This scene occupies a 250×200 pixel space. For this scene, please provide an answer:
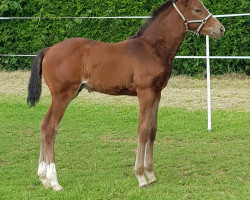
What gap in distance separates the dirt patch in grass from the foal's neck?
4.72 metres

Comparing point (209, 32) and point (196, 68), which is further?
point (196, 68)

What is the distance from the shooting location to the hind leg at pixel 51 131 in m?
5.84

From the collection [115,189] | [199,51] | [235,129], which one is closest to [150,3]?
[199,51]

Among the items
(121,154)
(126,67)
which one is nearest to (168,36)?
(126,67)

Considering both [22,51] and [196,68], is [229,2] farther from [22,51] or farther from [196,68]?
[22,51]

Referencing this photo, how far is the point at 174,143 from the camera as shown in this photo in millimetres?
8125

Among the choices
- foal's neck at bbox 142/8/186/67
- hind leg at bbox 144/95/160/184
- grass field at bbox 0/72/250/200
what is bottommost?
grass field at bbox 0/72/250/200

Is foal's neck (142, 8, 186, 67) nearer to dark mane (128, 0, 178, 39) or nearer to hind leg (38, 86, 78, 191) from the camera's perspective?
dark mane (128, 0, 178, 39)

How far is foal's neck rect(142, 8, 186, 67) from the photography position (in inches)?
233

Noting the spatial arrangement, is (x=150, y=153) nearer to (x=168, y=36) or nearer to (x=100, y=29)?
(x=168, y=36)

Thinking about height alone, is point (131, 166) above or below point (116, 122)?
above

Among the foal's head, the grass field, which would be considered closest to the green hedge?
the grass field

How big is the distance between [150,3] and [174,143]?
6112 millimetres

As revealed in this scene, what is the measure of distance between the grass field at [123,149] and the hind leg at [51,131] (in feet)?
0.46
